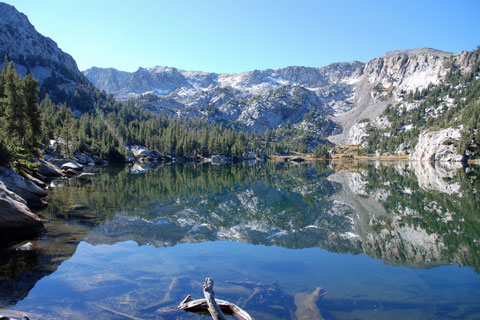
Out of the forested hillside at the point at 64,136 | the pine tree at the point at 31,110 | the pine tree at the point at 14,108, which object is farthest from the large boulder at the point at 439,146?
the pine tree at the point at 14,108

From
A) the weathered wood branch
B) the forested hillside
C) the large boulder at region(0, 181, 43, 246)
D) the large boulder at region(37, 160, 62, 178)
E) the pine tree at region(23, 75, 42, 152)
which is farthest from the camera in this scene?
the pine tree at region(23, 75, 42, 152)

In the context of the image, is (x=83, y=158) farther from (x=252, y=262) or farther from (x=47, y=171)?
(x=252, y=262)

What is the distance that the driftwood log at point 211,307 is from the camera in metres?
8.59

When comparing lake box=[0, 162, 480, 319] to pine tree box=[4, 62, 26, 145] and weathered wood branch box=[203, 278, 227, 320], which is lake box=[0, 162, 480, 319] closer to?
weathered wood branch box=[203, 278, 227, 320]

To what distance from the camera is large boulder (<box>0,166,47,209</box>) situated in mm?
22292

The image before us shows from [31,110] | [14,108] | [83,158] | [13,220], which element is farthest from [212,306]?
[83,158]

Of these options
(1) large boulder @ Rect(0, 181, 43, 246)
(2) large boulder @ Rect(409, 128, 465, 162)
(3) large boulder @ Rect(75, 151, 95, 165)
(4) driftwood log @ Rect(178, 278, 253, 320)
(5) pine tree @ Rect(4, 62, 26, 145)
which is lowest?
(4) driftwood log @ Rect(178, 278, 253, 320)

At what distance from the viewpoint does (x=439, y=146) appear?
13938 cm

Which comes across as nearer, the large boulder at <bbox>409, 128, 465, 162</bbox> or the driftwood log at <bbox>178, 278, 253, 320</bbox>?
the driftwood log at <bbox>178, 278, 253, 320</bbox>

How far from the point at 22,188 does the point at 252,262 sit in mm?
22365

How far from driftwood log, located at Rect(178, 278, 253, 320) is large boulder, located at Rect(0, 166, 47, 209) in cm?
2111

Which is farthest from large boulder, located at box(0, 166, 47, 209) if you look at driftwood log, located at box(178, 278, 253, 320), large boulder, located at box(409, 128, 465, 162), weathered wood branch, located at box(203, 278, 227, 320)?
large boulder, located at box(409, 128, 465, 162)

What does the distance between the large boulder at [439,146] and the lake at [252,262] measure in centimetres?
12808

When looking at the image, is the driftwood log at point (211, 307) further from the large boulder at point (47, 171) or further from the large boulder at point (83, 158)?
the large boulder at point (83, 158)
